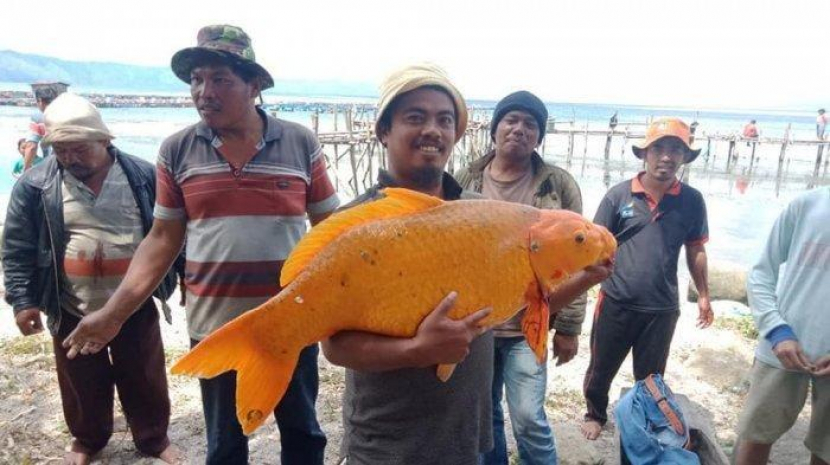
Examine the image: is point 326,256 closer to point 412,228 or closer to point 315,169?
point 412,228

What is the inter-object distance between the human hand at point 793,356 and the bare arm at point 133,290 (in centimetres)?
341

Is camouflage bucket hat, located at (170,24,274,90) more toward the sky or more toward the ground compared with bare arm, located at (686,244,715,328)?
more toward the sky

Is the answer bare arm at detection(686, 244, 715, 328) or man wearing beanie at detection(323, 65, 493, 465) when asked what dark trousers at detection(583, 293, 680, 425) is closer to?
bare arm at detection(686, 244, 715, 328)

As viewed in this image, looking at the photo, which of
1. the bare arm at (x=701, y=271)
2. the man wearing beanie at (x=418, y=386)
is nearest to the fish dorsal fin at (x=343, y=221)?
the man wearing beanie at (x=418, y=386)

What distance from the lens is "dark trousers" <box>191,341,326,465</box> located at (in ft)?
9.06

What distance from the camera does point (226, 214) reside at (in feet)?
8.86

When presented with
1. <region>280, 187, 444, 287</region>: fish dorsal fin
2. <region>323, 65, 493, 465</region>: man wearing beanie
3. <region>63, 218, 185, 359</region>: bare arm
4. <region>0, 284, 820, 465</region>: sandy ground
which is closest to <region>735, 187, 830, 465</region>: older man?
<region>0, 284, 820, 465</region>: sandy ground

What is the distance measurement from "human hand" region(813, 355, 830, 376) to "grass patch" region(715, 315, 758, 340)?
4.60m

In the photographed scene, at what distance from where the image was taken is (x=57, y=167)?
3.57 meters

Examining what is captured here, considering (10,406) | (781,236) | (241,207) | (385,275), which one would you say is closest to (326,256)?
(385,275)

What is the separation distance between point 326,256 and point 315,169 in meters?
1.60

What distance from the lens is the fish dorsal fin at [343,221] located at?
4.95 feet

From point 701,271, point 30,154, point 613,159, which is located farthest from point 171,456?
point 613,159

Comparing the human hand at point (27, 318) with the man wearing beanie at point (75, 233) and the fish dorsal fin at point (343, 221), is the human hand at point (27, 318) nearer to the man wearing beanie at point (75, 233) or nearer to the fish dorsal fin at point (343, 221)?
the man wearing beanie at point (75, 233)
